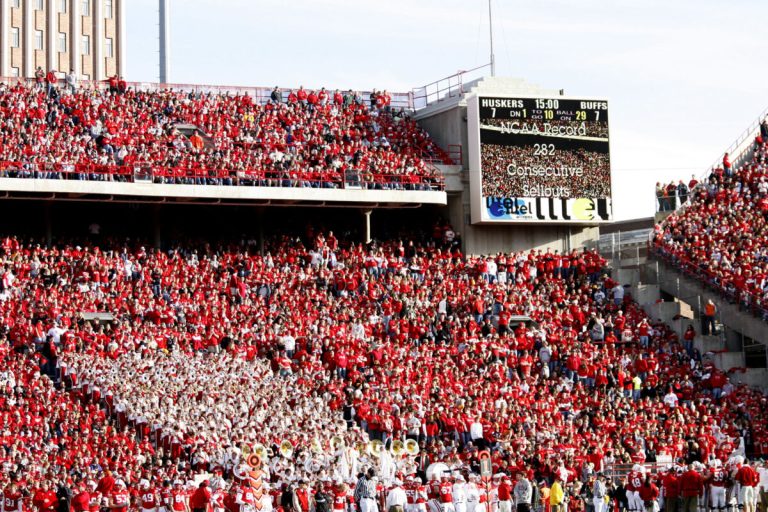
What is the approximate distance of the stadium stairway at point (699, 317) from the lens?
42.4 metres

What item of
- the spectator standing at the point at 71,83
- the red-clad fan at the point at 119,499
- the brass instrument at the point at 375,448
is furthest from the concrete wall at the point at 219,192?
the red-clad fan at the point at 119,499

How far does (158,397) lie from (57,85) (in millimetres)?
15061

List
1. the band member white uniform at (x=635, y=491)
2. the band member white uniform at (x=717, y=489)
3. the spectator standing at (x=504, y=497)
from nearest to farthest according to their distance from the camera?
1. the spectator standing at (x=504, y=497)
2. the band member white uniform at (x=717, y=489)
3. the band member white uniform at (x=635, y=491)

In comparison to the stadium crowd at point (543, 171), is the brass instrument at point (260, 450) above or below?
below

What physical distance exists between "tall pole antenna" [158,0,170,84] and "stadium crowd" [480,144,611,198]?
75.6 feet

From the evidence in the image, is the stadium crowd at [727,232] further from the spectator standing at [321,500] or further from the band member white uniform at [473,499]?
the spectator standing at [321,500]

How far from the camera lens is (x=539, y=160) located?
4828 centimetres

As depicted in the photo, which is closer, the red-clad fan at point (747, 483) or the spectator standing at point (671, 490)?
the red-clad fan at point (747, 483)

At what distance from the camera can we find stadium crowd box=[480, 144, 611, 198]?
47.8 meters

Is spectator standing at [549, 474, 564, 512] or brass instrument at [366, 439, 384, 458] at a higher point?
brass instrument at [366, 439, 384, 458]

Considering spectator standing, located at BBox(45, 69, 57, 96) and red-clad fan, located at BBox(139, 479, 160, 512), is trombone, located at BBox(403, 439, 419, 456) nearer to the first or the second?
red-clad fan, located at BBox(139, 479, 160, 512)

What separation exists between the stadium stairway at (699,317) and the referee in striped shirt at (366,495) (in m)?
15.0

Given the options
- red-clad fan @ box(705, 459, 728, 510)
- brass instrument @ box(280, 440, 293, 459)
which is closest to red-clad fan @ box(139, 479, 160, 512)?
brass instrument @ box(280, 440, 293, 459)

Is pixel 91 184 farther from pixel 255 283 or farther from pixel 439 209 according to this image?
pixel 439 209
